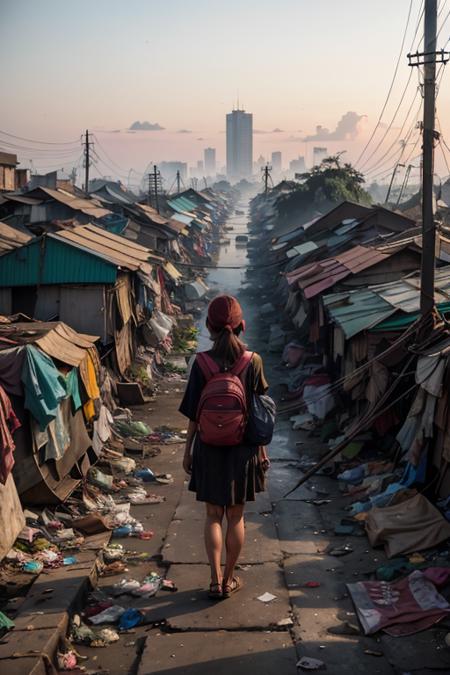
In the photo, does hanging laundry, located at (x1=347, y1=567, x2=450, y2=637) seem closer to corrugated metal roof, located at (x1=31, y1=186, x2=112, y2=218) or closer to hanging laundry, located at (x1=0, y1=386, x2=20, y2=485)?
hanging laundry, located at (x1=0, y1=386, x2=20, y2=485)

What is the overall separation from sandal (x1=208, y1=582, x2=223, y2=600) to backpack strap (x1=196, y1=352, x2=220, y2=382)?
5.38 ft

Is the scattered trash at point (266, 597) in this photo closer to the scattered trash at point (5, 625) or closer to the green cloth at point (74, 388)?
the scattered trash at point (5, 625)

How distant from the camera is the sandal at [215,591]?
6.22 metres

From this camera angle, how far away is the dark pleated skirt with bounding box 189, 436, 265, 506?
602cm

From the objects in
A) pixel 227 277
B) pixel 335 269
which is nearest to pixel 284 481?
pixel 335 269

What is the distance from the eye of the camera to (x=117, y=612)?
21.5ft

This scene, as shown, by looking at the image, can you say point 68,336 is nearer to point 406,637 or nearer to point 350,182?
point 406,637

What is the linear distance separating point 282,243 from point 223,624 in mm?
32488

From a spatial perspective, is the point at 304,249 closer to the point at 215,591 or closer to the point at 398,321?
the point at 398,321

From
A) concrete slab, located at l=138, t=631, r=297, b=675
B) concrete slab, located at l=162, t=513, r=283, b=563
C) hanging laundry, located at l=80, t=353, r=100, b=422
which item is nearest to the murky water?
hanging laundry, located at l=80, t=353, r=100, b=422

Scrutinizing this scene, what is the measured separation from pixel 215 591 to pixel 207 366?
179cm

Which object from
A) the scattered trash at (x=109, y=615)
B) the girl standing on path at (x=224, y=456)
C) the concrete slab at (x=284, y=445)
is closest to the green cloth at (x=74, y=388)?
the concrete slab at (x=284, y=445)

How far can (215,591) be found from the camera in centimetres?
623

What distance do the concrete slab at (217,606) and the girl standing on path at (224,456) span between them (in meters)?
0.29
